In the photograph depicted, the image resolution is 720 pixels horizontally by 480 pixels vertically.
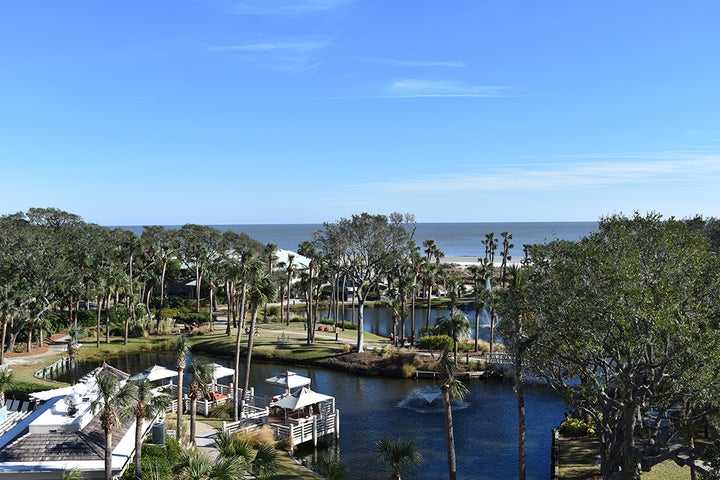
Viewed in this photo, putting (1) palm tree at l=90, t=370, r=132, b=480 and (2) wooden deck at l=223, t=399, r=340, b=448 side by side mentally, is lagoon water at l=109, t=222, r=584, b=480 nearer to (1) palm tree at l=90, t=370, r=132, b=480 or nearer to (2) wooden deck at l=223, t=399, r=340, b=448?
(2) wooden deck at l=223, t=399, r=340, b=448

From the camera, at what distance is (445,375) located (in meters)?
26.5

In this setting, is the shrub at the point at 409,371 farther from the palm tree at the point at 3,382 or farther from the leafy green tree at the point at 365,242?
the palm tree at the point at 3,382

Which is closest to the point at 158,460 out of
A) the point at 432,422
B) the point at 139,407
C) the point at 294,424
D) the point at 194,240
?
the point at 139,407

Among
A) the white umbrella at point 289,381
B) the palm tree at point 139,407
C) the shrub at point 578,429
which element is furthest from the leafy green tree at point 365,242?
the palm tree at point 139,407

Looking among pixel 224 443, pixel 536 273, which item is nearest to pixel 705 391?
pixel 536 273

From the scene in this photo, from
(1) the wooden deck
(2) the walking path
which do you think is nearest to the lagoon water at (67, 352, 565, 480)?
(1) the wooden deck

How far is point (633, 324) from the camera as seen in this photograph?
2270cm

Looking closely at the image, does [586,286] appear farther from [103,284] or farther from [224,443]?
[103,284]

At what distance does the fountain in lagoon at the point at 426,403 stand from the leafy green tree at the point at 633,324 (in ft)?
56.2

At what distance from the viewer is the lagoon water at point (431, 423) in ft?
106

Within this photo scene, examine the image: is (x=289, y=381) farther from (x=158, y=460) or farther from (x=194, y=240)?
(x=194, y=240)

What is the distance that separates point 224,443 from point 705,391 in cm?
1889

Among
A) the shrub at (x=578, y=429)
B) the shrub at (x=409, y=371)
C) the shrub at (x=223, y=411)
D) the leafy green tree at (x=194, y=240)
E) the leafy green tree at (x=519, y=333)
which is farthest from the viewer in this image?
the leafy green tree at (x=194, y=240)

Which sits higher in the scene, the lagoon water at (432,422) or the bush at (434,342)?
the bush at (434,342)
